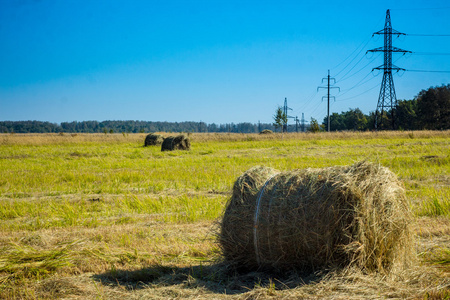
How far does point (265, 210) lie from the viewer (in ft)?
15.5

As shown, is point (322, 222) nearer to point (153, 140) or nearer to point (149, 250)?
point (149, 250)

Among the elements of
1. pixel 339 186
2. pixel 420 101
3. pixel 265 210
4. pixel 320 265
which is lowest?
pixel 320 265

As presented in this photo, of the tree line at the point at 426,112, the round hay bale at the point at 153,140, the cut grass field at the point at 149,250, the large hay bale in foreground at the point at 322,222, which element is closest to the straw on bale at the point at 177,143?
the round hay bale at the point at 153,140

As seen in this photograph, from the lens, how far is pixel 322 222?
4.39 meters

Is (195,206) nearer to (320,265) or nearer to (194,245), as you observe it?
(194,245)

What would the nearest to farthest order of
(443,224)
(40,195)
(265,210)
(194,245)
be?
(265,210)
(194,245)
(443,224)
(40,195)

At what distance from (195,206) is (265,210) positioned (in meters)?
3.67

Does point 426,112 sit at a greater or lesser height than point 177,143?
greater

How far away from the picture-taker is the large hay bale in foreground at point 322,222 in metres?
4.35

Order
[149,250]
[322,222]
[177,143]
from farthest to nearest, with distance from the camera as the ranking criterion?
[177,143] → [149,250] → [322,222]

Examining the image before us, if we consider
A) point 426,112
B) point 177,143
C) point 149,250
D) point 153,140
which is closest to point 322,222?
point 149,250

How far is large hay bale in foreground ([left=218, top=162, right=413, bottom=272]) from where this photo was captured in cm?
435

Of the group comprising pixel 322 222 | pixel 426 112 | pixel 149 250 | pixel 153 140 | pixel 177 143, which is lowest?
pixel 149 250

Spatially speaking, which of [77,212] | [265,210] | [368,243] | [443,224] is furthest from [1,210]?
[443,224]
